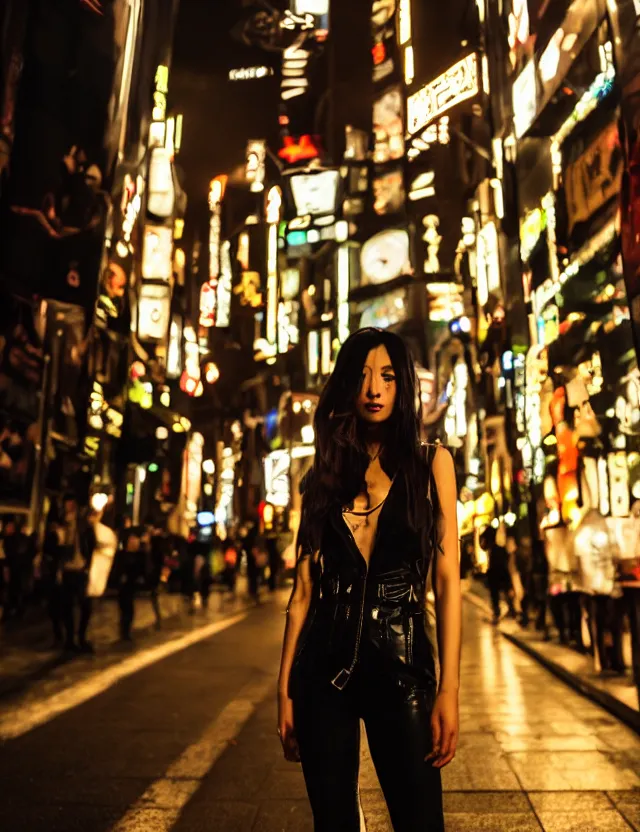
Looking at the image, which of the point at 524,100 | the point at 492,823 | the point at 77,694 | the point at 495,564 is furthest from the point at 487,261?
the point at 492,823

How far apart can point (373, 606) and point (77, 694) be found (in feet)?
23.7

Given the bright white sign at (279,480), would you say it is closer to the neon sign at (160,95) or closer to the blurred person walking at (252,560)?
the neon sign at (160,95)

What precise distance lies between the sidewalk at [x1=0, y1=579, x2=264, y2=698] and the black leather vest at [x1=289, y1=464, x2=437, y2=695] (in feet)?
23.4

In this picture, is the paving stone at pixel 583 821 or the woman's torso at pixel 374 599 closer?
the woman's torso at pixel 374 599

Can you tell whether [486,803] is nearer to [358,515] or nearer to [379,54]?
[358,515]

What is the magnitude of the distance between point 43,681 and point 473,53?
118 feet

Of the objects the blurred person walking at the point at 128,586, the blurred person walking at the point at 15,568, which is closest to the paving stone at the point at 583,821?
the blurred person walking at the point at 128,586

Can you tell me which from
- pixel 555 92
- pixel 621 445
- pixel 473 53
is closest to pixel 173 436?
pixel 473 53

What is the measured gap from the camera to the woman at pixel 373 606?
2.07 m

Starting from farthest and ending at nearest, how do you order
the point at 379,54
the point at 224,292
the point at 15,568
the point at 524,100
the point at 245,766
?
the point at 379,54, the point at 224,292, the point at 524,100, the point at 15,568, the point at 245,766

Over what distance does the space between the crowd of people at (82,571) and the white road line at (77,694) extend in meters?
0.92

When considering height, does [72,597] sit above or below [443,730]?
above

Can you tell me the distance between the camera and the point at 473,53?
3772cm

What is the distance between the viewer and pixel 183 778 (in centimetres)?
544
